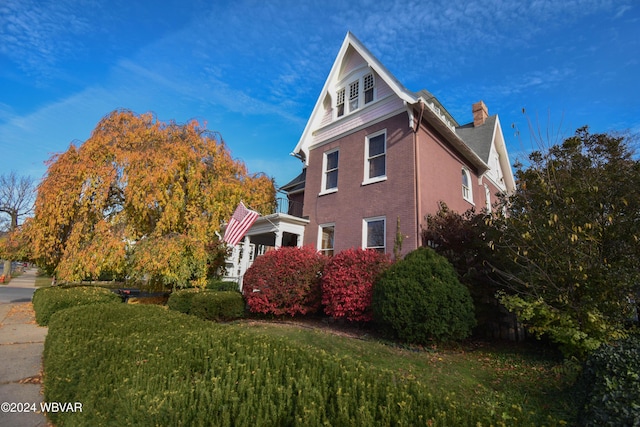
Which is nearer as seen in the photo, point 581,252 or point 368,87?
point 581,252

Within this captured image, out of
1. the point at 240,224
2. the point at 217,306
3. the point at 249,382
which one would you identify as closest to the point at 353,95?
the point at 240,224

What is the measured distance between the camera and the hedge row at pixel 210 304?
9.98 metres

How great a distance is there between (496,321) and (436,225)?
3.12 metres

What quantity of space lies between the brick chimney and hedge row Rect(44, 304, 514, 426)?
2000cm

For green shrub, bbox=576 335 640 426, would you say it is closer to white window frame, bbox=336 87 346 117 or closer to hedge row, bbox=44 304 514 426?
hedge row, bbox=44 304 514 426

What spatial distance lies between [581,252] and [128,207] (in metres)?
13.9

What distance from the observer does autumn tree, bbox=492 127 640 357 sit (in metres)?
5.46

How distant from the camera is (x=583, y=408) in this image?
10.4 ft

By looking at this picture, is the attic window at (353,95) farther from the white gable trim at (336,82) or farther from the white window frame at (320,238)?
the white window frame at (320,238)

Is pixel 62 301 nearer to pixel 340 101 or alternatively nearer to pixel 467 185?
pixel 340 101

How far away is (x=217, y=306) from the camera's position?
33.5ft

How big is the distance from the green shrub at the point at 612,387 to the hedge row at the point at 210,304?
29.7 feet

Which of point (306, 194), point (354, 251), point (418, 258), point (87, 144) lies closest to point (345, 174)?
point (306, 194)

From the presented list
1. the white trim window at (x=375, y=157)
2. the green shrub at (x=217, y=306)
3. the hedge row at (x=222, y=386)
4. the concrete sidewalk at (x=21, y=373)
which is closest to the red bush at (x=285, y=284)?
the green shrub at (x=217, y=306)
